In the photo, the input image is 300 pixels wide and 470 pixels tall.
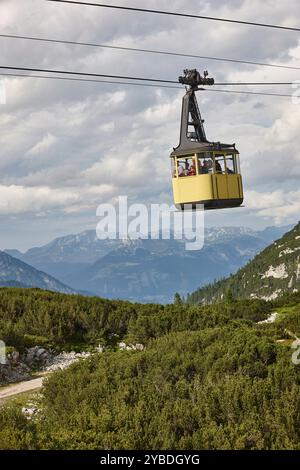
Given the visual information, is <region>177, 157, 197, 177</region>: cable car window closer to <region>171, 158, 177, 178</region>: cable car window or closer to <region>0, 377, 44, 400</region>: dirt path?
<region>171, 158, 177, 178</region>: cable car window

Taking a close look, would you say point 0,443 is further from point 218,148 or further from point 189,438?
point 218,148

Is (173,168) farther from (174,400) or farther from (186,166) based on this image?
(174,400)

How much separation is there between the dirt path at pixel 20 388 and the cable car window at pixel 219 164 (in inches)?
448

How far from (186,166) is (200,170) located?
29.0 inches

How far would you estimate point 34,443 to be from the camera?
11.6 metres

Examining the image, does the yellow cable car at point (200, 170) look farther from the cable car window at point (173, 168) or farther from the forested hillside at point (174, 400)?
the forested hillside at point (174, 400)

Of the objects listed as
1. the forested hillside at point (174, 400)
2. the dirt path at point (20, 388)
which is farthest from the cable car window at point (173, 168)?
the dirt path at point (20, 388)

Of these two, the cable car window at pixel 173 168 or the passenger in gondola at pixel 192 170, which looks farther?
the cable car window at pixel 173 168

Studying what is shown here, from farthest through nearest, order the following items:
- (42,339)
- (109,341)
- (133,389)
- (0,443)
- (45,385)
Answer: (109,341) < (42,339) < (45,385) < (133,389) < (0,443)

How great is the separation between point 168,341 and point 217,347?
3.12m

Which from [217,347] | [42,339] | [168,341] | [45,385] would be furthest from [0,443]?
[42,339]

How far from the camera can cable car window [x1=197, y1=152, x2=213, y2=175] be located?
64.8 ft

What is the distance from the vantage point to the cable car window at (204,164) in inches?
778

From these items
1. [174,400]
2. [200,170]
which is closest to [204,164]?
[200,170]
